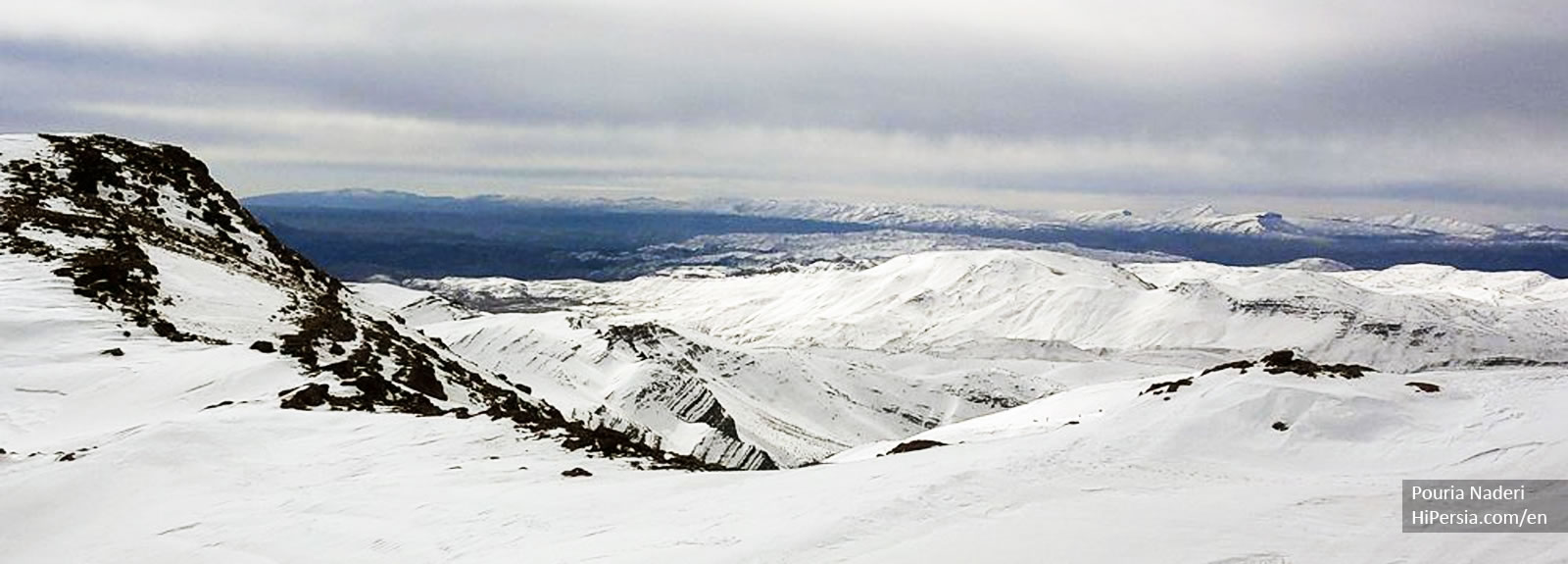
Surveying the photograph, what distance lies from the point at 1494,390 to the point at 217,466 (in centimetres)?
2253

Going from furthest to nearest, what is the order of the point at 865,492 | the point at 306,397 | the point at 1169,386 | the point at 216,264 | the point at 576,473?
the point at 216,264, the point at 306,397, the point at 1169,386, the point at 576,473, the point at 865,492

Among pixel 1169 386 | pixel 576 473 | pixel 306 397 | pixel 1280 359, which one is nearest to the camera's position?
pixel 576 473

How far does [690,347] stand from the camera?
174 metres

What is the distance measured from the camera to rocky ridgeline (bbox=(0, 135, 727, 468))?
2025 cm

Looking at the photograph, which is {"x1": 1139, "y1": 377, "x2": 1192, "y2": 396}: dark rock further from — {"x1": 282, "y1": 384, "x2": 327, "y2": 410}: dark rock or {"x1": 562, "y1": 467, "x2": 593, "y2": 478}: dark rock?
{"x1": 282, "y1": 384, "x2": 327, "y2": 410}: dark rock

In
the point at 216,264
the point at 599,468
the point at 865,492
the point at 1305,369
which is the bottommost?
the point at 599,468

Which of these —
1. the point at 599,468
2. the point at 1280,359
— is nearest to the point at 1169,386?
the point at 1280,359

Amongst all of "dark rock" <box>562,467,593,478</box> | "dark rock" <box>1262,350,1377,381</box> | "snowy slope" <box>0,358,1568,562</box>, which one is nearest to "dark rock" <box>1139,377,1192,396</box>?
"snowy slope" <box>0,358,1568,562</box>

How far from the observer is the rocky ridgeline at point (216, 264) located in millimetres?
20250

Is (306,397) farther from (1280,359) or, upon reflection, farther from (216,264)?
(1280,359)

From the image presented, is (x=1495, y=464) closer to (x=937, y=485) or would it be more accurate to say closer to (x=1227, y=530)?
(x=1227, y=530)

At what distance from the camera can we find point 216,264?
116ft

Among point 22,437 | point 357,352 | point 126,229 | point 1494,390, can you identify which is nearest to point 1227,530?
point 1494,390

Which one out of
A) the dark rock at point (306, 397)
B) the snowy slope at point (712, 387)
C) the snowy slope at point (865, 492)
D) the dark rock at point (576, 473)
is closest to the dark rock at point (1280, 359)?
the snowy slope at point (865, 492)
